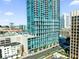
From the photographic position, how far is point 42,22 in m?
12.7

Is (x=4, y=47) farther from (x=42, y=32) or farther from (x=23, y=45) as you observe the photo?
(x=42, y=32)

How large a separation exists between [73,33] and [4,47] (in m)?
3.89

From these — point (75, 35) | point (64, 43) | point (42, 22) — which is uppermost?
point (42, 22)

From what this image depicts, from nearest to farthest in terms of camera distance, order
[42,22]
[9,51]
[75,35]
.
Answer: [75,35] < [9,51] < [42,22]

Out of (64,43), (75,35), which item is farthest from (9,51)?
(64,43)

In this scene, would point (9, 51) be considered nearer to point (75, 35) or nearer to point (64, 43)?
point (75, 35)

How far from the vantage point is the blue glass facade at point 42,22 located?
1205 centimetres

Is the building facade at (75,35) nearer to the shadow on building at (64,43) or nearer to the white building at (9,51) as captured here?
the white building at (9,51)

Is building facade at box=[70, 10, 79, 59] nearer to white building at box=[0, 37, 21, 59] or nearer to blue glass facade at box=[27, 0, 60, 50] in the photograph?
white building at box=[0, 37, 21, 59]

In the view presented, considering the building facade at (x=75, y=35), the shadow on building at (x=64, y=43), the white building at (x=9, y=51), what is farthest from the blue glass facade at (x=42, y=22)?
the building facade at (x=75, y=35)

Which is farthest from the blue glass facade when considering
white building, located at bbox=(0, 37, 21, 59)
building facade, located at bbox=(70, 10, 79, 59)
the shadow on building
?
building facade, located at bbox=(70, 10, 79, 59)

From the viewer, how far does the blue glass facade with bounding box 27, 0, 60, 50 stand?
1205cm

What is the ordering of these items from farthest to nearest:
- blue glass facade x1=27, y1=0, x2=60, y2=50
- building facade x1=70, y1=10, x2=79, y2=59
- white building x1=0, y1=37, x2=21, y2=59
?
blue glass facade x1=27, y1=0, x2=60, y2=50
white building x1=0, y1=37, x2=21, y2=59
building facade x1=70, y1=10, x2=79, y2=59

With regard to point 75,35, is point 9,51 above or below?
below
